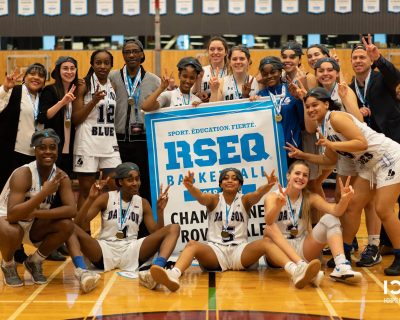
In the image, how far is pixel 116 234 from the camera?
19.5 feet

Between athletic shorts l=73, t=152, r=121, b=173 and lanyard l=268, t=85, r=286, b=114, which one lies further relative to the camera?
athletic shorts l=73, t=152, r=121, b=173

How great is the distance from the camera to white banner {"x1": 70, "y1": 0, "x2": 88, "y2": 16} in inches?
457

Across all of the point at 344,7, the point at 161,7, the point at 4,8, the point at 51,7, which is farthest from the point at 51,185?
the point at 344,7

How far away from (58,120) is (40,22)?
19.1 ft

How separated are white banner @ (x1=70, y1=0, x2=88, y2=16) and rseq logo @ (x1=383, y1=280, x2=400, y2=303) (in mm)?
7621

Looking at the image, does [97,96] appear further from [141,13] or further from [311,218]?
[141,13]

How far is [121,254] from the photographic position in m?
5.92

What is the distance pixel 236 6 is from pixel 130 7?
1681 millimetres

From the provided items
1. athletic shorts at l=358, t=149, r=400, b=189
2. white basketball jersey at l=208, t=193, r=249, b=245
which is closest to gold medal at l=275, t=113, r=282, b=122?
white basketball jersey at l=208, t=193, r=249, b=245

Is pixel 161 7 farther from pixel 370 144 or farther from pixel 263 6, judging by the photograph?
pixel 370 144

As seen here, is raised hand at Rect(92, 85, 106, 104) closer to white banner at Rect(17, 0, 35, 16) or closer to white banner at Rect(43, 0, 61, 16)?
white banner at Rect(43, 0, 61, 16)

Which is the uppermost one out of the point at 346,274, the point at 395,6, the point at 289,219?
the point at 395,6

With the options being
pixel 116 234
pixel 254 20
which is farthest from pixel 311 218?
pixel 254 20

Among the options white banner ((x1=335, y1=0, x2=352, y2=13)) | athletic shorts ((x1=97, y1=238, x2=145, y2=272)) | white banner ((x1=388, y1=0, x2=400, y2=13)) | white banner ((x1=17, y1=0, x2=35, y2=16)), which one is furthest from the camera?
white banner ((x1=17, y1=0, x2=35, y2=16))
